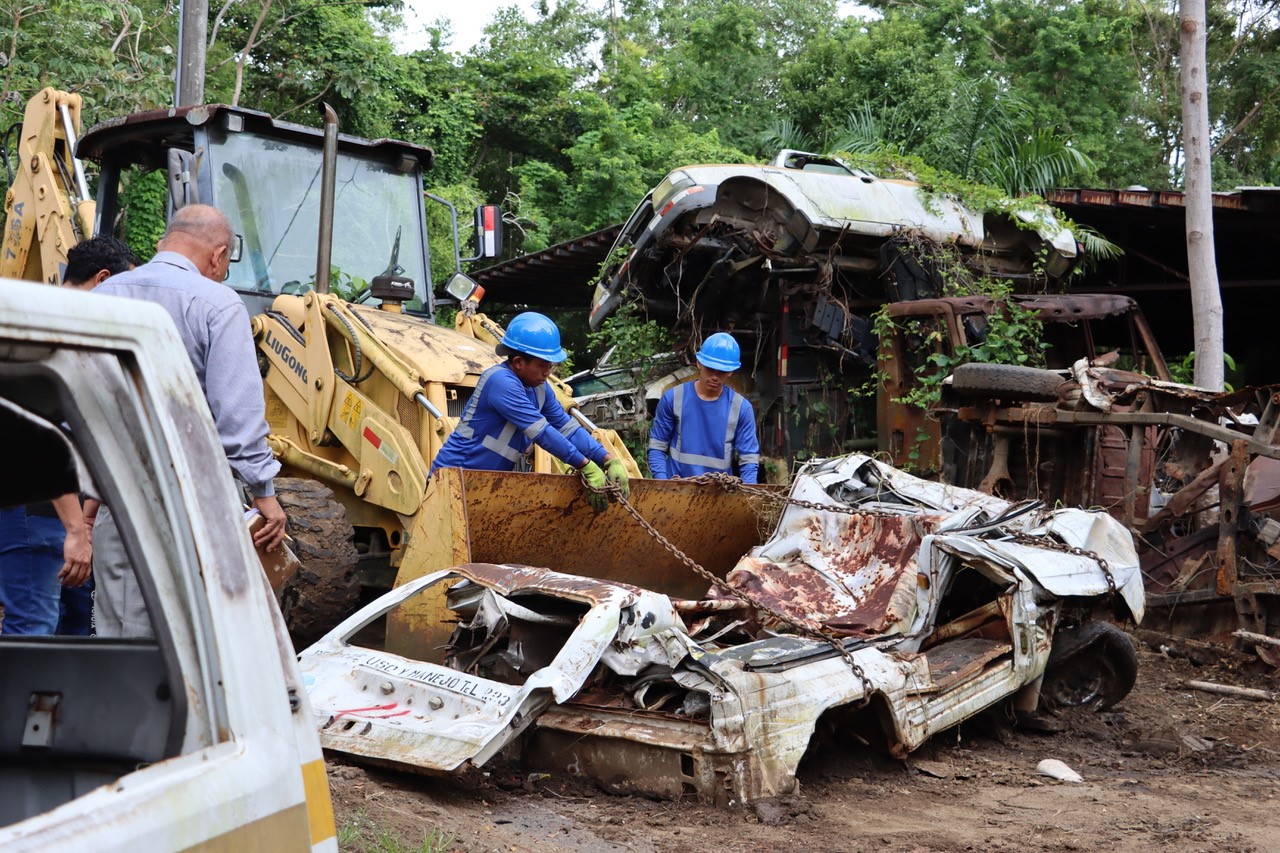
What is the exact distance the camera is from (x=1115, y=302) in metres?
9.40

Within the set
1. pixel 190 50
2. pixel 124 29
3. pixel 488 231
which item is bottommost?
pixel 488 231

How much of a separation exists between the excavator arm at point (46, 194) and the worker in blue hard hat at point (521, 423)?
11.2ft

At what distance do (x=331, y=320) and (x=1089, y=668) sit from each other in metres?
4.38

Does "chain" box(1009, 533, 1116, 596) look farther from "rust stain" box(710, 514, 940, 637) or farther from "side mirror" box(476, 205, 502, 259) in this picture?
"side mirror" box(476, 205, 502, 259)

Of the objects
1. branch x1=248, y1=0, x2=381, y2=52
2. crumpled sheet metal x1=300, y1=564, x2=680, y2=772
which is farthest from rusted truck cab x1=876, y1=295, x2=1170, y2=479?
branch x1=248, y1=0, x2=381, y2=52

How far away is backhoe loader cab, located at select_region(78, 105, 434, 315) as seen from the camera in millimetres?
7172

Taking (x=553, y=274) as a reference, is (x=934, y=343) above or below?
below

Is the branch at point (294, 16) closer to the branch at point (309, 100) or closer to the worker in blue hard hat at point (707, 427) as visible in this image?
the branch at point (309, 100)

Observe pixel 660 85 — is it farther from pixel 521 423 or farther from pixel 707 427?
pixel 521 423

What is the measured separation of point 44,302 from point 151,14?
18.9 metres

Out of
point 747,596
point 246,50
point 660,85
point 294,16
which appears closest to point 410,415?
point 747,596

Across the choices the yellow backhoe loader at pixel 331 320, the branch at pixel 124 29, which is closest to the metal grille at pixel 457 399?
the yellow backhoe loader at pixel 331 320

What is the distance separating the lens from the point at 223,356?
381 centimetres

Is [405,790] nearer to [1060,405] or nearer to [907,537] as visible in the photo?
[907,537]
